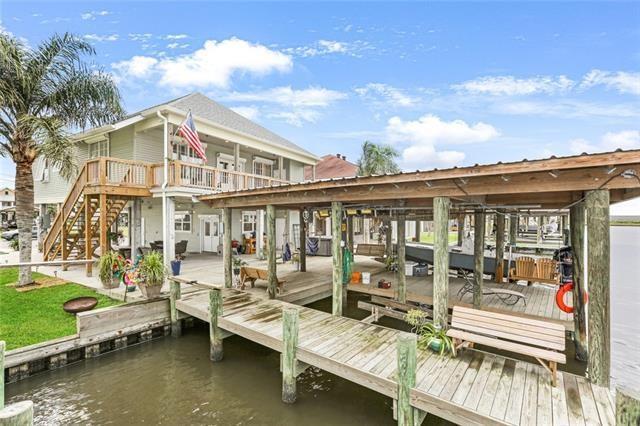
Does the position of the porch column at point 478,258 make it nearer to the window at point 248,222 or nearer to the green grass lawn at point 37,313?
the green grass lawn at point 37,313

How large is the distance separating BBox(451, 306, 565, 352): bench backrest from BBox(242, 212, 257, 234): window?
52.7 feet

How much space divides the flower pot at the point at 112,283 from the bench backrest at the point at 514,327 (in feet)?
31.4

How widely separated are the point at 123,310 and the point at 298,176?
16.4 meters

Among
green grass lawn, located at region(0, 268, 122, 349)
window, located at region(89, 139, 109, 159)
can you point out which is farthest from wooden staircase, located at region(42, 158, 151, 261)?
window, located at region(89, 139, 109, 159)

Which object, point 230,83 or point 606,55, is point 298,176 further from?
point 606,55

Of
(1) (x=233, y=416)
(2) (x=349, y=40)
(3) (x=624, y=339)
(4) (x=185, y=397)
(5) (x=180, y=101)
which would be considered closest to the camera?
(1) (x=233, y=416)

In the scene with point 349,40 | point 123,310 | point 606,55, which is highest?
point 349,40

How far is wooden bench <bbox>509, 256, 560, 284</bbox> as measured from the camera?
30.3ft

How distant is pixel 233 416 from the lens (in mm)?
5102

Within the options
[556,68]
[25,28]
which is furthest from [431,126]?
[25,28]

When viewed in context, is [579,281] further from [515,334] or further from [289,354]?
[289,354]

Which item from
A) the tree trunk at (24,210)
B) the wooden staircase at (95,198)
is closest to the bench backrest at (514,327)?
the wooden staircase at (95,198)

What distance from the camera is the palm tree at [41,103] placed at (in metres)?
8.98

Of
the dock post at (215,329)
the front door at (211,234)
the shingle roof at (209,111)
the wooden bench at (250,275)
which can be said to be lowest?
the dock post at (215,329)
